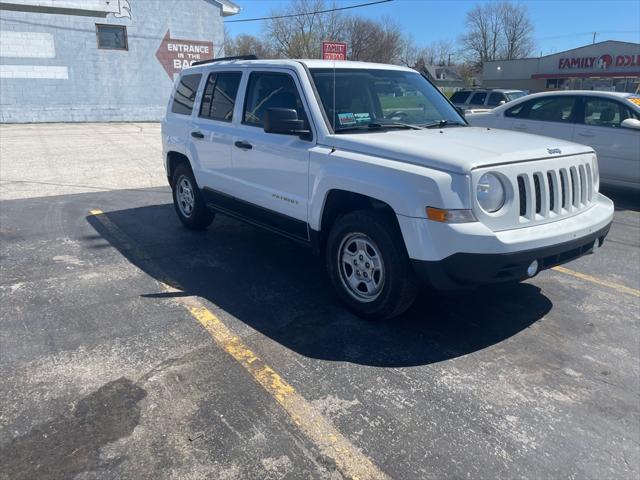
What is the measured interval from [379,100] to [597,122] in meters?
5.45

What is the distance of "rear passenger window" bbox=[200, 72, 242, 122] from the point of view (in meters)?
5.39

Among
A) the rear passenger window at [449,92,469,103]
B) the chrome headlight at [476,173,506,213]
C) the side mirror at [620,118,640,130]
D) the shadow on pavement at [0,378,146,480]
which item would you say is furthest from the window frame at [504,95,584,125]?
the rear passenger window at [449,92,469,103]

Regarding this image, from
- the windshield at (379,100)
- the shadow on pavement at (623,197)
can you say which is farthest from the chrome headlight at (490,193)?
the shadow on pavement at (623,197)

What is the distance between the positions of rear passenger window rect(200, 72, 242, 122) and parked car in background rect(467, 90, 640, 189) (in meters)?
5.78

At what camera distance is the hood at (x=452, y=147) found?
139 inches

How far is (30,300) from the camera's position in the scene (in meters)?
4.50

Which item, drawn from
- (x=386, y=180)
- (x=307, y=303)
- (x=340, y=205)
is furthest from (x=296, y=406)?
(x=340, y=205)

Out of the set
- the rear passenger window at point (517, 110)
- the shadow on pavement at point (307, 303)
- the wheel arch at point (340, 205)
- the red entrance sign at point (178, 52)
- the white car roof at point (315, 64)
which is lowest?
the shadow on pavement at point (307, 303)

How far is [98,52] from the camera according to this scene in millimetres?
22000

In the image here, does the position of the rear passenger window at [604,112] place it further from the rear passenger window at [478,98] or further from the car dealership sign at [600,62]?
the car dealership sign at [600,62]

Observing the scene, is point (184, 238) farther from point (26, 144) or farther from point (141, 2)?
point (141, 2)

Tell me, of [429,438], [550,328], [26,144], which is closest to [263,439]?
[429,438]

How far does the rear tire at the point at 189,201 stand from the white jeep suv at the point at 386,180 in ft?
1.69

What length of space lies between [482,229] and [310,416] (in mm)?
1569
